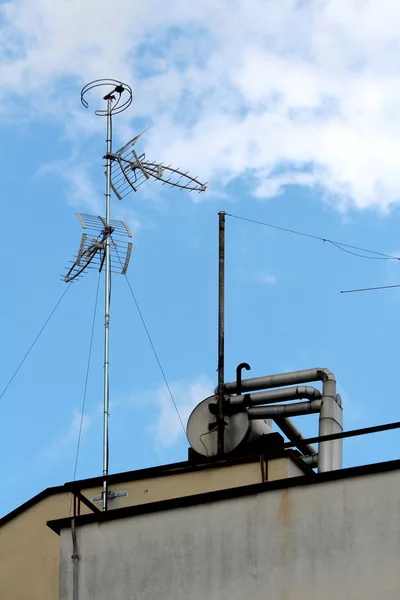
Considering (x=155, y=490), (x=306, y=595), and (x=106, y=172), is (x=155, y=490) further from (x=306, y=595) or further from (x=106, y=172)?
(x=106, y=172)

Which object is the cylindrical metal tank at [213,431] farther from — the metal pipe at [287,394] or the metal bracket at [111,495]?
the metal bracket at [111,495]

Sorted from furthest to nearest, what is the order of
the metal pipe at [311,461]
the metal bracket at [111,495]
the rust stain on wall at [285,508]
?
the metal pipe at [311,461] → the metal bracket at [111,495] → the rust stain on wall at [285,508]

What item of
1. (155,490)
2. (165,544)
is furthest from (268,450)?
(165,544)

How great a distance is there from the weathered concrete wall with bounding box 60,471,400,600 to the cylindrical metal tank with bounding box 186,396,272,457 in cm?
438

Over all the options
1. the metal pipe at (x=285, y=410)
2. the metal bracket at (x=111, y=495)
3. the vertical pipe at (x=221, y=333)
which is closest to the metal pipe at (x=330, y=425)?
the metal pipe at (x=285, y=410)

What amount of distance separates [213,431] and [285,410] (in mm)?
1377

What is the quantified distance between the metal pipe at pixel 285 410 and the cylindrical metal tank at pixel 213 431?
152 mm

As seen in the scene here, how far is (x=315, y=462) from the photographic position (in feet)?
77.6

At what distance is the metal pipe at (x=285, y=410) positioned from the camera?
23.1 metres

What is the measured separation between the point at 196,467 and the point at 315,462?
108 inches

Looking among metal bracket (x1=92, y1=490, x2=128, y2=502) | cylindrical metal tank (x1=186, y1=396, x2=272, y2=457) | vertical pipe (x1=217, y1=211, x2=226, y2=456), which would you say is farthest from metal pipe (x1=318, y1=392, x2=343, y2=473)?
metal bracket (x1=92, y1=490, x2=128, y2=502)

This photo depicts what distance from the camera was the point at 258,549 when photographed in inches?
698

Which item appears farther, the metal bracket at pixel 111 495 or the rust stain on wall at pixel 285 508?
the metal bracket at pixel 111 495

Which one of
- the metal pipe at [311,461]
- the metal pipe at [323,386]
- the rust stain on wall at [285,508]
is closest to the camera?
the rust stain on wall at [285,508]
